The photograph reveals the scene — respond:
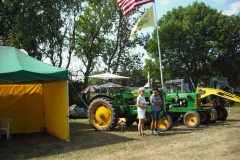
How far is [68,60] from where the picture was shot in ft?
111

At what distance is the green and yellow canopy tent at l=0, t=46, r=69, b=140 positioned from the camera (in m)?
12.1

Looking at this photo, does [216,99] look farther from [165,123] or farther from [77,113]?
[77,113]

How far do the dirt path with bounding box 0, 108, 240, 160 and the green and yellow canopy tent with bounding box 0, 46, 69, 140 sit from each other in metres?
0.67

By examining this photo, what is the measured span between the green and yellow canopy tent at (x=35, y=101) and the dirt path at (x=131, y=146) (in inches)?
26.6

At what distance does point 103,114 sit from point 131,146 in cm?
429

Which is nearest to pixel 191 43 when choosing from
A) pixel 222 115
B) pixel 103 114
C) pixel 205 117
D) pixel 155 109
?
pixel 222 115

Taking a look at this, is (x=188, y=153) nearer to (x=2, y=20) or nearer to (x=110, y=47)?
(x=2, y=20)

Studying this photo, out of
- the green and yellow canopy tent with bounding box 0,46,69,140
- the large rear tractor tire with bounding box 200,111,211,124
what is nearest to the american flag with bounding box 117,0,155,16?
the green and yellow canopy tent with bounding box 0,46,69,140

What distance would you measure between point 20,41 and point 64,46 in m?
11.1

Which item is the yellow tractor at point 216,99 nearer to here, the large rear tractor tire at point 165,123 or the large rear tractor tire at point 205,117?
the large rear tractor tire at point 205,117

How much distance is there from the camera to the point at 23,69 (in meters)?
10.9

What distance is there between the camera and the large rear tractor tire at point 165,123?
13.9 meters

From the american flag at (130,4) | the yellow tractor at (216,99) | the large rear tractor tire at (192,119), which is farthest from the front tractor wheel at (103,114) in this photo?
the yellow tractor at (216,99)

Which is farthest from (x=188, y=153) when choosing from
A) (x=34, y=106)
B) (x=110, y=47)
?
(x=110, y=47)
